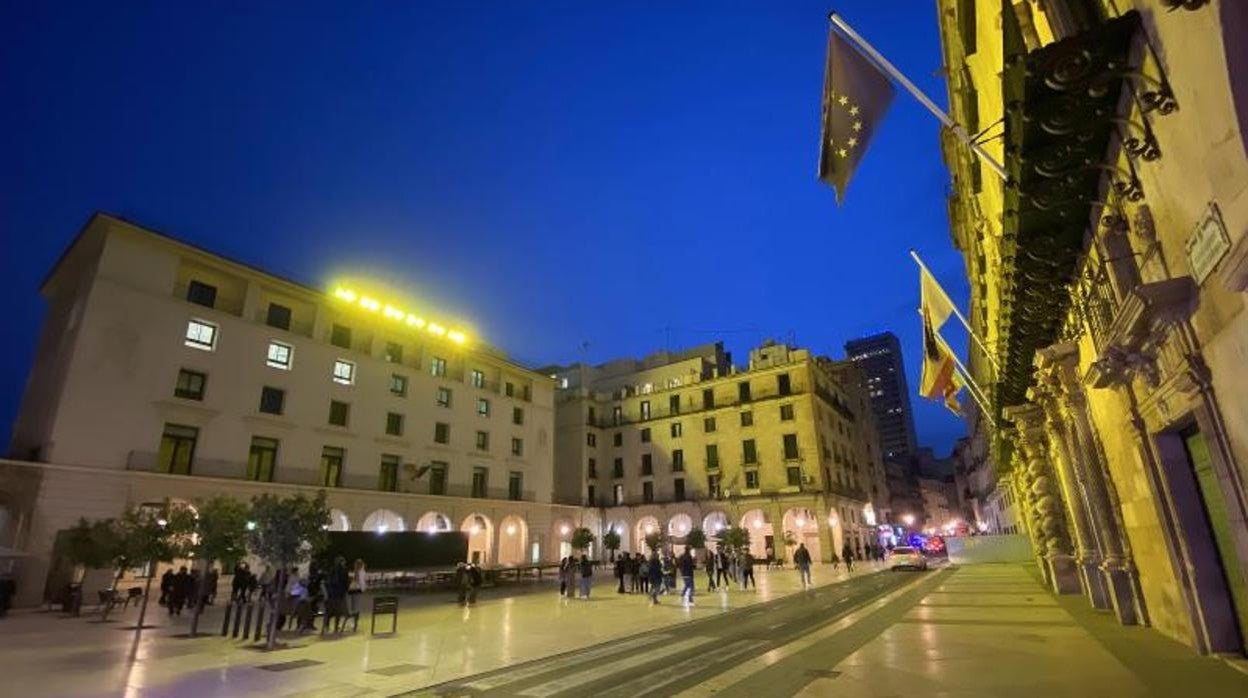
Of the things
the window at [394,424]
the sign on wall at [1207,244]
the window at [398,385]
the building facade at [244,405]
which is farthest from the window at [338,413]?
the sign on wall at [1207,244]

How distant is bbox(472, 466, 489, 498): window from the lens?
43.8m

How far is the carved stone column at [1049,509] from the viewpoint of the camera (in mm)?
17781

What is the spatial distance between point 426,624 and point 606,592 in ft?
42.0

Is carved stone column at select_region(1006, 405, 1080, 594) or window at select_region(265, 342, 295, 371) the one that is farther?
window at select_region(265, 342, 295, 371)

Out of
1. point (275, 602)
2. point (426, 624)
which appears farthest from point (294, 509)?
point (426, 624)

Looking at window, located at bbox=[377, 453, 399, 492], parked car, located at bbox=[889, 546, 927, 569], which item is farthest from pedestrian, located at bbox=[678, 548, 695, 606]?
window, located at bbox=[377, 453, 399, 492]

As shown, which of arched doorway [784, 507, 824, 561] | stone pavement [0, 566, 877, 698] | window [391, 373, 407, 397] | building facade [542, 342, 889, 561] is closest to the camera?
stone pavement [0, 566, 877, 698]

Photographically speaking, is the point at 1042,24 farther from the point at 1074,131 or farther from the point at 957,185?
the point at 957,185

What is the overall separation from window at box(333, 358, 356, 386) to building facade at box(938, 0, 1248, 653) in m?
35.3

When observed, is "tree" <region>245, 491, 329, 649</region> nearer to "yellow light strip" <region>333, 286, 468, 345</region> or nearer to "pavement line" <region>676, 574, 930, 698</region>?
"pavement line" <region>676, 574, 930, 698</region>

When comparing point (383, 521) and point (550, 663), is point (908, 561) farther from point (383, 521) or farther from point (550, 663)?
point (550, 663)

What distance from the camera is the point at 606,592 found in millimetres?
28906

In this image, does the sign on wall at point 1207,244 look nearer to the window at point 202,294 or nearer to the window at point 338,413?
the window at point 202,294

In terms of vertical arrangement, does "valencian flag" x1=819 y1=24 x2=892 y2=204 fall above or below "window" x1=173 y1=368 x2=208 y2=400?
below
